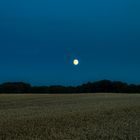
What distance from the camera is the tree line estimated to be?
193 ft

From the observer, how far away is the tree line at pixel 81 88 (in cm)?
5881

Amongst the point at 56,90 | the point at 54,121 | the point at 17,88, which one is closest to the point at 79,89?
the point at 56,90

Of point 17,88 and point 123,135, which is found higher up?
point 17,88

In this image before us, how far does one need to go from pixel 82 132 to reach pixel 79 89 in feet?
168

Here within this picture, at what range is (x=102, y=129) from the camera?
11312mm

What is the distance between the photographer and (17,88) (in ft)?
195

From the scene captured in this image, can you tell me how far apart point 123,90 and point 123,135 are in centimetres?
5303

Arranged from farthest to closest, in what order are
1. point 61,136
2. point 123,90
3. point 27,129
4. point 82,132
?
1. point 123,90
2. point 27,129
3. point 82,132
4. point 61,136

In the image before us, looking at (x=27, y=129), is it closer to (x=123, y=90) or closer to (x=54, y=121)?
(x=54, y=121)

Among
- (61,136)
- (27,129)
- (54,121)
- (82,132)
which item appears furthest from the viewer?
(54,121)

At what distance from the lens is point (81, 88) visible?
6300 centimetres

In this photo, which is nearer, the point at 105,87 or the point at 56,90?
the point at 56,90

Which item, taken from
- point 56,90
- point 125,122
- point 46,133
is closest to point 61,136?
point 46,133

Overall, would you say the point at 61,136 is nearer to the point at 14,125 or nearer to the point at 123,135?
the point at 123,135
